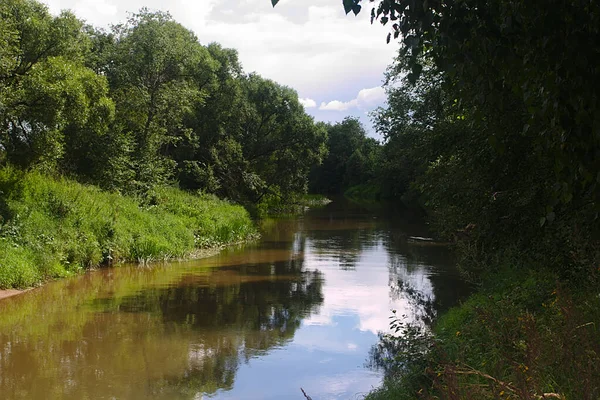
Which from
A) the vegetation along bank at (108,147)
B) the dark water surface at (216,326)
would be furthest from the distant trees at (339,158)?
the dark water surface at (216,326)

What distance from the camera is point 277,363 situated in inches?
383

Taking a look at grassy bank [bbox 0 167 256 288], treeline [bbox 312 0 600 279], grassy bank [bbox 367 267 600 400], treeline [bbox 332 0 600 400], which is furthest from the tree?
grassy bank [bbox 367 267 600 400]

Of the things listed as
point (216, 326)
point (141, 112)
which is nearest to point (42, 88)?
point (216, 326)

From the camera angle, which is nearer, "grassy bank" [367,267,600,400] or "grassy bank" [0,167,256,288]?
"grassy bank" [367,267,600,400]

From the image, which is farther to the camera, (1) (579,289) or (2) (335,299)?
(2) (335,299)

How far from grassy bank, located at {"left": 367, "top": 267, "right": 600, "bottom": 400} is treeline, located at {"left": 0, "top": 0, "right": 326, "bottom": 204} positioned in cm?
1276

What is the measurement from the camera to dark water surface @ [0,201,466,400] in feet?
28.5

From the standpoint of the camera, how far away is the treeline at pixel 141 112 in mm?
16719

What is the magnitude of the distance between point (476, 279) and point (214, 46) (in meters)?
29.6

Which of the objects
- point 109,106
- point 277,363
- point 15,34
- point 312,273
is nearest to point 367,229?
point 312,273

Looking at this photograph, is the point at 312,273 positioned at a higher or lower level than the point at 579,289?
lower

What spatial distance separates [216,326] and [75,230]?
24.4 feet

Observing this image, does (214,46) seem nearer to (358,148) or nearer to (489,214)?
(489,214)

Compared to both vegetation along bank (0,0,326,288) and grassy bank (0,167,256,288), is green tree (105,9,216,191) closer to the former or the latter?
vegetation along bank (0,0,326,288)
